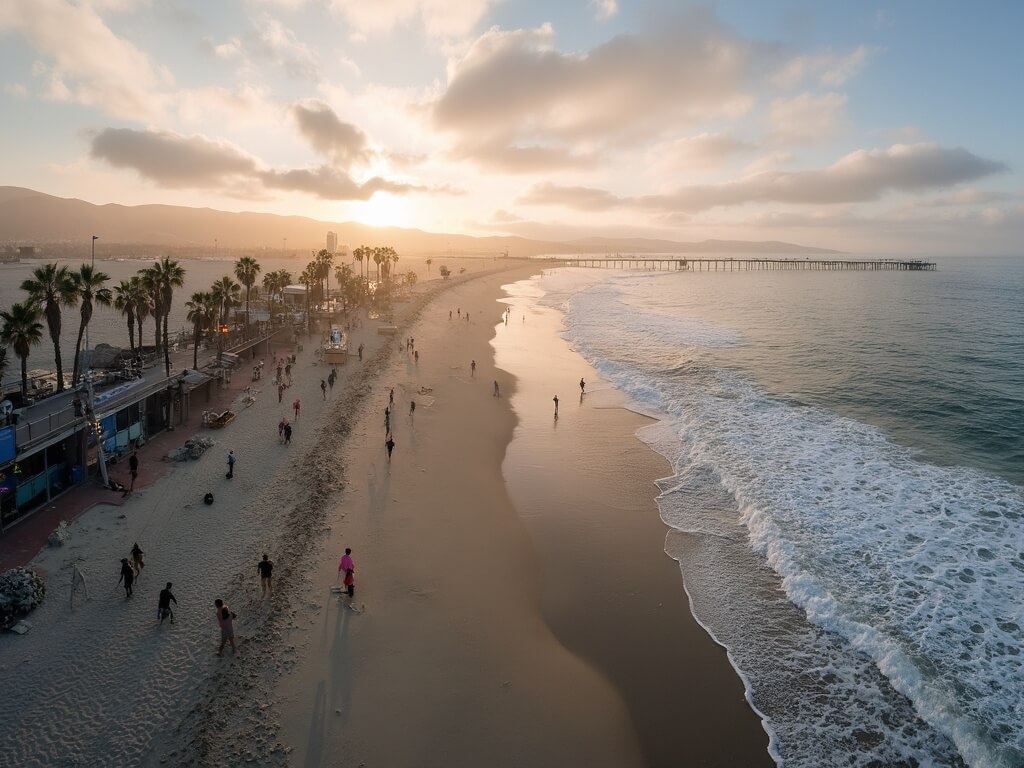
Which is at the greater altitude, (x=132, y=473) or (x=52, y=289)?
(x=52, y=289)

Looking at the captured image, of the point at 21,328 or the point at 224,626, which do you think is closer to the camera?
the point at 224,626

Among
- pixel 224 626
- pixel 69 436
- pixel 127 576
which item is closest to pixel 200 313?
pixel 69 436

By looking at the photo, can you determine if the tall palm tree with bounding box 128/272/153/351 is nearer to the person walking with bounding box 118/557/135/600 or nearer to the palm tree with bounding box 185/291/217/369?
the palm tree with bounding box 185/291/217/369

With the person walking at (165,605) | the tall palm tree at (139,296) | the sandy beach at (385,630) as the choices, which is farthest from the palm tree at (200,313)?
the person walking at (165,605)

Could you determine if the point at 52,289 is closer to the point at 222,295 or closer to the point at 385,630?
the point at 222,295

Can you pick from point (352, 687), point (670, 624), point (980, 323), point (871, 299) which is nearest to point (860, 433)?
point (670, 624)

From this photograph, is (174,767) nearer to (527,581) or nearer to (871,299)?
(527,581)

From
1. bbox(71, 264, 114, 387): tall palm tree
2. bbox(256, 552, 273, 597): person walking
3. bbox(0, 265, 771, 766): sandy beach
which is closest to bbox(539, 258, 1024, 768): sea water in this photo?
bbox(0, 265, 771, 766): sandy beach
